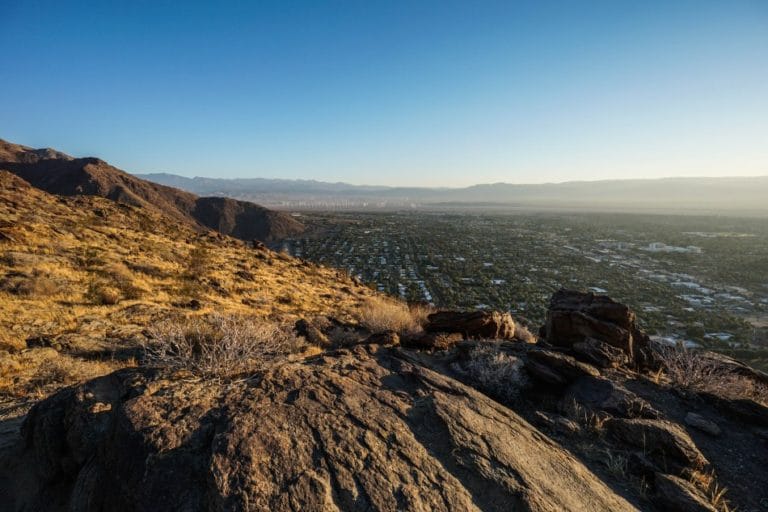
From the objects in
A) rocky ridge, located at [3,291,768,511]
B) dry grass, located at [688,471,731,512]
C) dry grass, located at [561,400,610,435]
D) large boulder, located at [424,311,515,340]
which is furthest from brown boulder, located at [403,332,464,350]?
dry grass, located at [688,471,731,512]

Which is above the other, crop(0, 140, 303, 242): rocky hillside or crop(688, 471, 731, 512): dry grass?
crop(0, 140, 303, 242): rocky hillside

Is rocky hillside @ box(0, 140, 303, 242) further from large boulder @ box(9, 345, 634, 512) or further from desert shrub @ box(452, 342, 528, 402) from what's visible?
desert shrub @ box(452, 342, 528, 402)

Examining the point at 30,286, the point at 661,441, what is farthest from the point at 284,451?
the point at 30,286

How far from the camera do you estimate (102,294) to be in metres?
11.5

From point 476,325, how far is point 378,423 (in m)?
6.48

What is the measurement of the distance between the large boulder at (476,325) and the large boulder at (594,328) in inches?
42.5

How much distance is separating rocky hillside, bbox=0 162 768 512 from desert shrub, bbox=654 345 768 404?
2.0 inches

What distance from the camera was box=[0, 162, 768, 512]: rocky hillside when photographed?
3.19m

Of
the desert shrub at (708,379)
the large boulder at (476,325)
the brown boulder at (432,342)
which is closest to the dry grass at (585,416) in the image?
the desert shrub at (708,379)

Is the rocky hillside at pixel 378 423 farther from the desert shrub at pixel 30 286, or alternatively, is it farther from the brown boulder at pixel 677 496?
the desert shrub at pixel 30 286

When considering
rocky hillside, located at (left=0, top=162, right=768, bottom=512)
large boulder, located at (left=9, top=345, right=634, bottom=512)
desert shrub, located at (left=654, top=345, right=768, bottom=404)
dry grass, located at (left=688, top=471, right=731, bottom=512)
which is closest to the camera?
large boulder, located at (left=9, top=345, right=634, bottom=512)

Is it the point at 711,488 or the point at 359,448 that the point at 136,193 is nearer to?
the point at 359,448

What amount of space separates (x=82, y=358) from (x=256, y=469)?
702 cm

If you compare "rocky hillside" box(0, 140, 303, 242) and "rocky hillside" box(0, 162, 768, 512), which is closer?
"rocky hillside" box(0, 162, 768, 512)
